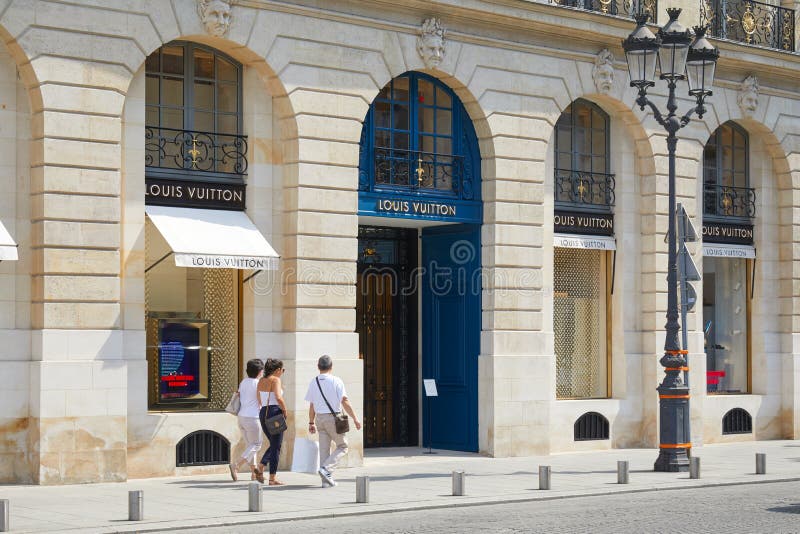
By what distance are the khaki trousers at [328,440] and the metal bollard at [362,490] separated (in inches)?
70.7

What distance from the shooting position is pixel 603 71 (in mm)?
24016

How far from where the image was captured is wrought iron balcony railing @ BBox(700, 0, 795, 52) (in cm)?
2627

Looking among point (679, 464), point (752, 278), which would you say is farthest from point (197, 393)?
point (752, 278)

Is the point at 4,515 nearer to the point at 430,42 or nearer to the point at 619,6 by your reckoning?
the point at 430,42

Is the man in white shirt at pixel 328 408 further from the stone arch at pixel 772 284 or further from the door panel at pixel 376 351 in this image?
the stone arch at pixel 772 284

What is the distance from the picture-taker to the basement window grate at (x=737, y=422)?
2644 cm

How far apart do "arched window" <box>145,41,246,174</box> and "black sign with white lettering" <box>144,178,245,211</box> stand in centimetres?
24

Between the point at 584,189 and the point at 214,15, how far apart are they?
793 cm

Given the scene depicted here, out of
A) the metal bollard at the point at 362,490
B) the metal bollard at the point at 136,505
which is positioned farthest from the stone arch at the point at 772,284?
the metal bollard at the point at 136,505

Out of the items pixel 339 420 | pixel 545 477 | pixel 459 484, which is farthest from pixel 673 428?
pixel 339 420

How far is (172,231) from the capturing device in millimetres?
19031

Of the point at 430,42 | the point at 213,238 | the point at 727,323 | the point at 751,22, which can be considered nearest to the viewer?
the point at 213,238

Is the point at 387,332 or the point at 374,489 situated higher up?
the point at 387,332

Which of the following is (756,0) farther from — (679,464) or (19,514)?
(19,514)
